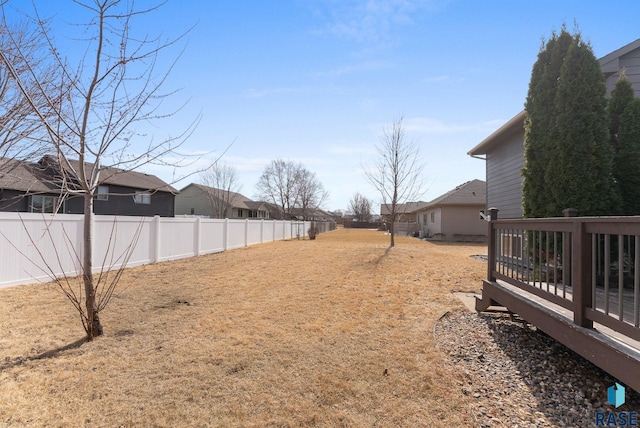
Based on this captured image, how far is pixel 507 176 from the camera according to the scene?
10883mm

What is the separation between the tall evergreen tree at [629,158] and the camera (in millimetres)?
5375

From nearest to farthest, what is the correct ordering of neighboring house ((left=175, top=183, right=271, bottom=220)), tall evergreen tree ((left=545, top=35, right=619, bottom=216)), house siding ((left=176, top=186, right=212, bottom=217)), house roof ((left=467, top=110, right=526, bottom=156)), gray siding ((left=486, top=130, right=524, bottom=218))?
tall evergreen tree ((left=545, top=35, right=619, bottom=216)) → house roof ((left=467, top=110, right=526, bottom=156)) → gray siding ((left=486, top=130, right=524, bottom=218)) → neighboring house ((left=175, top=183, right=271, bottom=220)) → house siding ((left=176, top=186, right=212, bottom=217))

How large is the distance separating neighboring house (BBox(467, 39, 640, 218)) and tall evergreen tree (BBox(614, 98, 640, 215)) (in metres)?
1.93

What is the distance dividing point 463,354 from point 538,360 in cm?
75

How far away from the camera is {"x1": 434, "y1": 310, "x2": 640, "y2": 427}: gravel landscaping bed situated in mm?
2587

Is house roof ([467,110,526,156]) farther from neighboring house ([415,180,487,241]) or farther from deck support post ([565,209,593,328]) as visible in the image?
Result: neighboring house ([415,180,487,241])

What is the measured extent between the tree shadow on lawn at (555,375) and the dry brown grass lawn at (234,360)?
2.40 feet

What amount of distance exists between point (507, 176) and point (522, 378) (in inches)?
365

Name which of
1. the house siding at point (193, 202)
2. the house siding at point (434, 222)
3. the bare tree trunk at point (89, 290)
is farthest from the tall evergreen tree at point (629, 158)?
the house siding at point (193, 202)

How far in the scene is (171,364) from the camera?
11.0 ft

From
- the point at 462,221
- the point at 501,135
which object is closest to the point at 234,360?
the point at 501,135

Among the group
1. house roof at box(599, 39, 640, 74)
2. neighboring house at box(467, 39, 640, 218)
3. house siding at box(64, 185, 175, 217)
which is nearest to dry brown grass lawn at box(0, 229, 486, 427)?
neighboring house at box(467, 39, 640, 218)

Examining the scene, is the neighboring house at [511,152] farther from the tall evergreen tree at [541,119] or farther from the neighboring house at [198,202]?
the neighboring house at [198,202]

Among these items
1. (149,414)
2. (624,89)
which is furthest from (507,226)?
(149,414)
